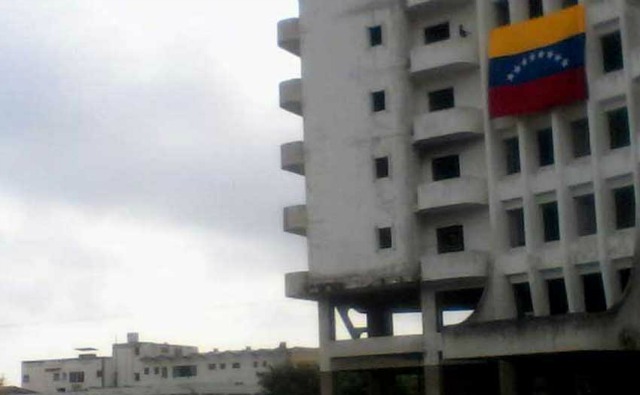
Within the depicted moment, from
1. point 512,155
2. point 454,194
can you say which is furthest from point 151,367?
point 512,155

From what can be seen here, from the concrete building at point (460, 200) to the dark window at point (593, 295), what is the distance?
0.26ft

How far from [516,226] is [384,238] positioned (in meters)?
5.54

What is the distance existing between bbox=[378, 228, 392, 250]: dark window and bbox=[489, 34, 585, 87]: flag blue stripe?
7241mm

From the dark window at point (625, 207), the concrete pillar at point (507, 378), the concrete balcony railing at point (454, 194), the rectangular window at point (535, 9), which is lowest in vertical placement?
the concrete pillar at point (507, 378)

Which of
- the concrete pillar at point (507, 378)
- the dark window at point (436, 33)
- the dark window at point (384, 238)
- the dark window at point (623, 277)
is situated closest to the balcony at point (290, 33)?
the dark window at point (436, 33)

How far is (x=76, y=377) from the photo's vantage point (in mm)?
95625

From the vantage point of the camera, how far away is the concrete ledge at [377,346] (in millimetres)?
46219

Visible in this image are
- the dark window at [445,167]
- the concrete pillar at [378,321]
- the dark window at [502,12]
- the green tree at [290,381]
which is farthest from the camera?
the green tree at [290,381]

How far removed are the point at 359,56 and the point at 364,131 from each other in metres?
3.21

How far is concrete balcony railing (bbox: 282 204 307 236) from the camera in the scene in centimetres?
4938

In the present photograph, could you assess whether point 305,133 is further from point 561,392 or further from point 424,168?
point 561,392

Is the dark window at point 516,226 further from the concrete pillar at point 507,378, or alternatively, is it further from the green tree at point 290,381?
the green tree at point 290,381

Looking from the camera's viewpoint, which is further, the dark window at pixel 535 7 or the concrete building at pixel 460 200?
the dark window at pixel 535 7

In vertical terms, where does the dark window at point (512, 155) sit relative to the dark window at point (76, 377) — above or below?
above
